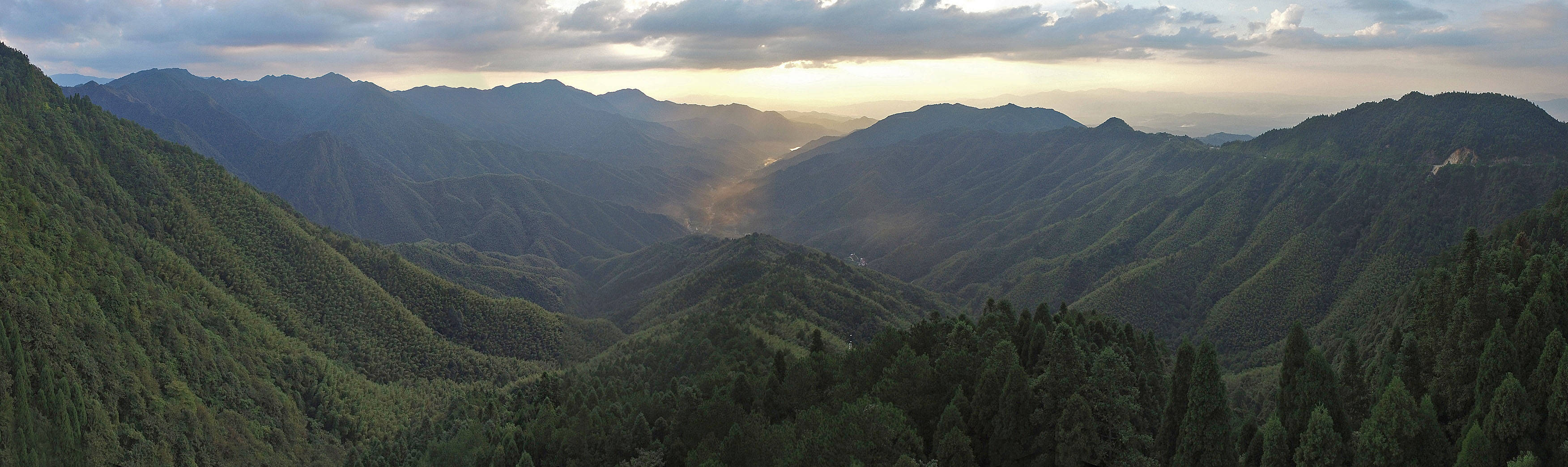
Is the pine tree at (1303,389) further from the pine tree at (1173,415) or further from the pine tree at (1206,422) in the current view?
the pine tree at (1173,415)

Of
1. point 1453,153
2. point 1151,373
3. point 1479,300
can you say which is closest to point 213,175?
point 1151,373

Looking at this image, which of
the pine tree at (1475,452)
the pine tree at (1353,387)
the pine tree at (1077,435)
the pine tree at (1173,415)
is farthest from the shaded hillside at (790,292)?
the pine tree at (1475,452)

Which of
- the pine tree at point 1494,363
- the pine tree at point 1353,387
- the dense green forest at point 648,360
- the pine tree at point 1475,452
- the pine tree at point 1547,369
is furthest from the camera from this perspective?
the pine tree at point 1353,387

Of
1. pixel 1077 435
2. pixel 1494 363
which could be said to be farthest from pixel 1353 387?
pixel 1077 435

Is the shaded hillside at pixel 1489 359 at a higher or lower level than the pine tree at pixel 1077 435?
higher

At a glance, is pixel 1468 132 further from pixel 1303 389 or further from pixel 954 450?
pixel 954 450

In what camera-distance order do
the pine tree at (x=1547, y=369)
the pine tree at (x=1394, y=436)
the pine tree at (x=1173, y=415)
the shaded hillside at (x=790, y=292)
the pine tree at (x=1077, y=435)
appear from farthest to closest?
the shaded hillside at (x=790, y=292) < the pine tree at (x=1173, y=415) < the pine tree at (x=1077, y=435) < the pine tree at (x=1547, y=369) < the pine tree at (x=1394, y=436)
